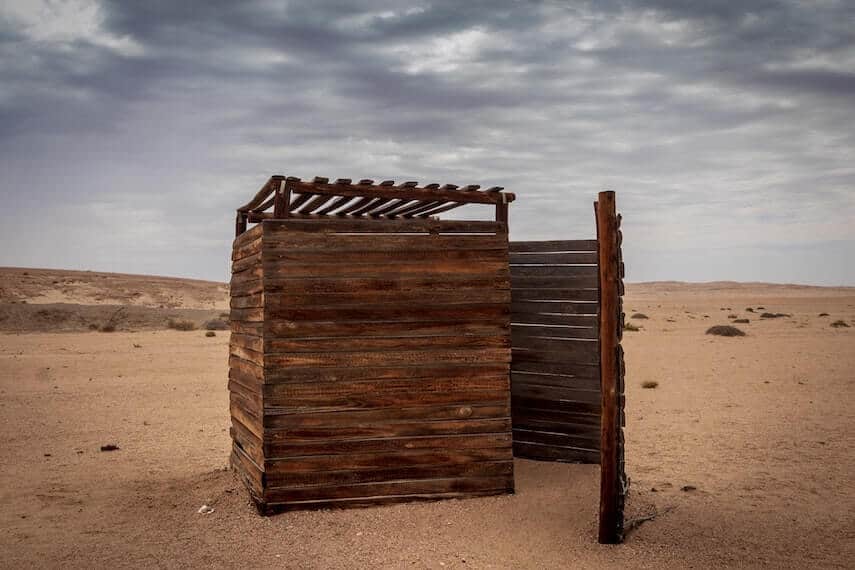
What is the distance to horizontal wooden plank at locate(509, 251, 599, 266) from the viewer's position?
8.91m

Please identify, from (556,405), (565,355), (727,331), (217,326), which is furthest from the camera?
(217,326)

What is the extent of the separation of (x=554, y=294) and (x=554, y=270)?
0.30 metres

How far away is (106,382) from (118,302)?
51.4 meters

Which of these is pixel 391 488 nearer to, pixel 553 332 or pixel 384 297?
pixel 384 297

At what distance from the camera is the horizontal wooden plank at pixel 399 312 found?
7.25 meters

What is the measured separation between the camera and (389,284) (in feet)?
24.5

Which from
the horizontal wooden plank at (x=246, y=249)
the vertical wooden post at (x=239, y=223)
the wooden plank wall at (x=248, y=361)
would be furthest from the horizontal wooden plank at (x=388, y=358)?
the vertical wooden post at (x=239, y=223)

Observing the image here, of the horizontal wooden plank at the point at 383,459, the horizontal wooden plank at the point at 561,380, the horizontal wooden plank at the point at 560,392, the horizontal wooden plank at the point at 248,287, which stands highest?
the horizontal wooden plank at the point at 248,287

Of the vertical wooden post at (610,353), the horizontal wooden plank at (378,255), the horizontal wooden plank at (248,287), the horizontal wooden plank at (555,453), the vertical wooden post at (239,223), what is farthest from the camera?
the vertical wooden post at (239,223)

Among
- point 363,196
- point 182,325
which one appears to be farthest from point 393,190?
point 182,325

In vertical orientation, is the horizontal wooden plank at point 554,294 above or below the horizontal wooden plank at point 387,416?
above

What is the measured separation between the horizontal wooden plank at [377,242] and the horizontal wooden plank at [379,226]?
0.07 metres

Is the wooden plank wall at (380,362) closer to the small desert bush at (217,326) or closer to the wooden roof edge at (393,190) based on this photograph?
the wooden roof edge at (393,190)

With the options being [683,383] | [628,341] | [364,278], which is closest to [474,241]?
[364,278]
